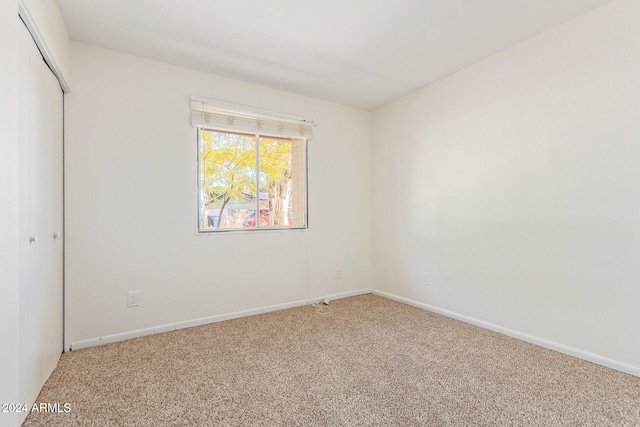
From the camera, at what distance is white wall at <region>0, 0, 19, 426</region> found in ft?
3.78

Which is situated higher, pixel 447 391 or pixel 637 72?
pixel 637 72

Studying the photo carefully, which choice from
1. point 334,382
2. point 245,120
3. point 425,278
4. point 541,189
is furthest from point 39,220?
point 541,189

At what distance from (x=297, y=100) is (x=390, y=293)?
8.36 ft

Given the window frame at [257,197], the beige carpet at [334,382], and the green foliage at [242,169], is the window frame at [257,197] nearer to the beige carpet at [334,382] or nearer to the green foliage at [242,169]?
the green foliage at [242,169]

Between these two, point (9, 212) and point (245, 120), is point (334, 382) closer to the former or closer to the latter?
point (9, 212)

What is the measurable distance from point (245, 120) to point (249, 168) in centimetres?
49

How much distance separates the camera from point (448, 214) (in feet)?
9.82

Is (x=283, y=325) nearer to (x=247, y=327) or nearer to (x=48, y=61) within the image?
(x=247, y=327)

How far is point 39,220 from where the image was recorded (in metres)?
1.74

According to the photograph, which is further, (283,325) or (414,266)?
(414,266)

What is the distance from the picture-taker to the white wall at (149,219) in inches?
91.5

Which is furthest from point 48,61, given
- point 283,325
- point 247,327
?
point 283,325

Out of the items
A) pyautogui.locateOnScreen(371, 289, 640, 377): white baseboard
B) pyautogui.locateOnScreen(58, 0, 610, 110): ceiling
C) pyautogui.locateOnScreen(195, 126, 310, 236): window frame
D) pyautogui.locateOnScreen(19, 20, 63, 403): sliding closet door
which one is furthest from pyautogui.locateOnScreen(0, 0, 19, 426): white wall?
pyautogui.locateOnScreen(371, 289, 640, 377): white baseboard

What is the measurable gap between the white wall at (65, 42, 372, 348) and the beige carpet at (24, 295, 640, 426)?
35 cm
